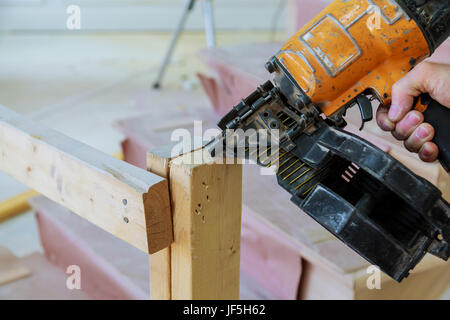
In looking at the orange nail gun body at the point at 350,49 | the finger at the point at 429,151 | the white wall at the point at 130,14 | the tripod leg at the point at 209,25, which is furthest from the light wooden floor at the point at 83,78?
the orange nail gun body at the point at 350,49

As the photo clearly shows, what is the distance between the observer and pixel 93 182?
732 millimetres

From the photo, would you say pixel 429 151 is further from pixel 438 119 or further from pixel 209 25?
pixel 209 25

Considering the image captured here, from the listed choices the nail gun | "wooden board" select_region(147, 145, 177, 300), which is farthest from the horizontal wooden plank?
the nail gun

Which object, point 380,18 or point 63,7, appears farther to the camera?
point 63,7

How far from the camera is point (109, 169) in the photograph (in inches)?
27.9

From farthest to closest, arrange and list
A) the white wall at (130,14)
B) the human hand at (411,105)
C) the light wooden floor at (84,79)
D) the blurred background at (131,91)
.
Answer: the white wall at (130,14) < the light wooden floor at (84,79) < the blurred background at (131,91) < the human hand at (411,105)

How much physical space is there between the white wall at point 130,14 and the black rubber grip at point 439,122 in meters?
3.95

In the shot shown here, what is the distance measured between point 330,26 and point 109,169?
398 millimetres

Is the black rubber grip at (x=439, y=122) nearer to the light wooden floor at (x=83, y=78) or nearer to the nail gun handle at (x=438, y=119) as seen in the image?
the nail gun handle at (x=438, y=119)

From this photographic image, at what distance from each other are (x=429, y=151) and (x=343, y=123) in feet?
0.51

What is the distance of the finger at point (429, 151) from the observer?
835mm

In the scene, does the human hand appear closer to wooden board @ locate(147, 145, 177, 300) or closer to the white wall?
wooden board @ locate(147, 145, 177, 300)

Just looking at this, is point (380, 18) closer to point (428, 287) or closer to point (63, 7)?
point (428, 287)

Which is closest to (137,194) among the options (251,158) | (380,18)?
(251,158)
